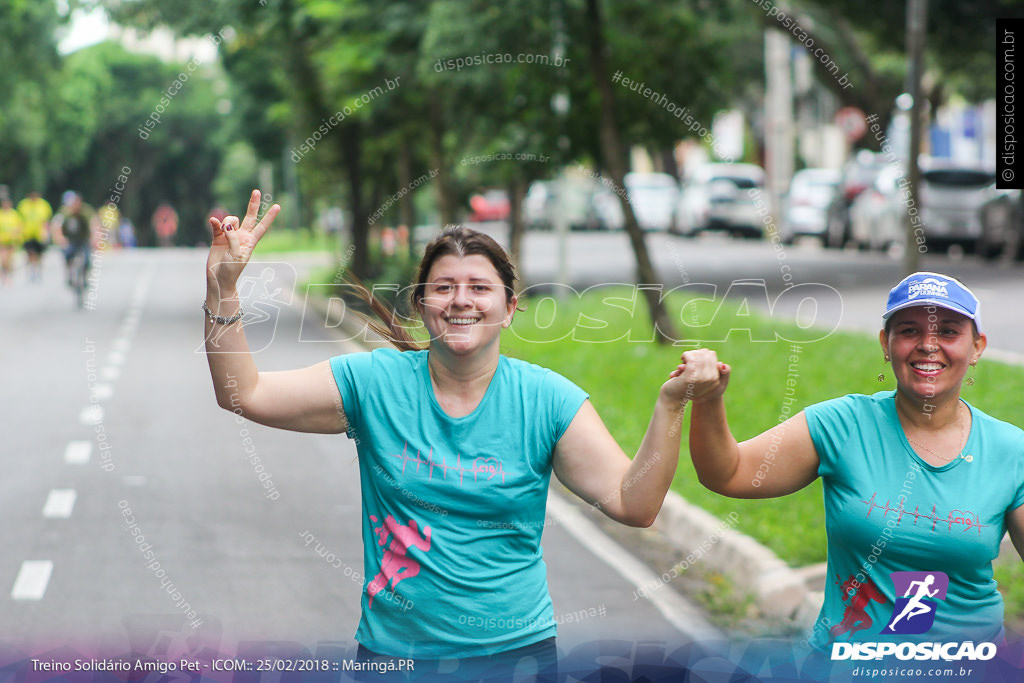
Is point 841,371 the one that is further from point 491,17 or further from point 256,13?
point 256,13

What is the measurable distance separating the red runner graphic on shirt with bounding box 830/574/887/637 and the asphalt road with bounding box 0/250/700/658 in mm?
705

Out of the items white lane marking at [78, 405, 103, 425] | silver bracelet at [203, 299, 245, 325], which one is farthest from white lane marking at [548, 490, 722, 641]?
white lane marking at [78, 405, 103, 425]

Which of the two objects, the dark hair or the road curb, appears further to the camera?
the road curb

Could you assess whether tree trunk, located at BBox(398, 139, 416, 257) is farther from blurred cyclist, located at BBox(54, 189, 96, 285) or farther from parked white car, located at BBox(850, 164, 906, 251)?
parked white car, located at BBox(850, 164, 906, 251)

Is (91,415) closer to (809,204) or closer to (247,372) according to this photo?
(247,372)

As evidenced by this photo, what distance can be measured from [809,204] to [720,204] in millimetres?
4111

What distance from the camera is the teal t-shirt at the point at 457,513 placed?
2.84m

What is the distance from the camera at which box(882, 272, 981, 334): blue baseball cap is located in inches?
111

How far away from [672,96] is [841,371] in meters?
4.64

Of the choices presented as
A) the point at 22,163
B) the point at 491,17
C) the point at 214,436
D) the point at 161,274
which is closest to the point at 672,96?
the point at 491,17
